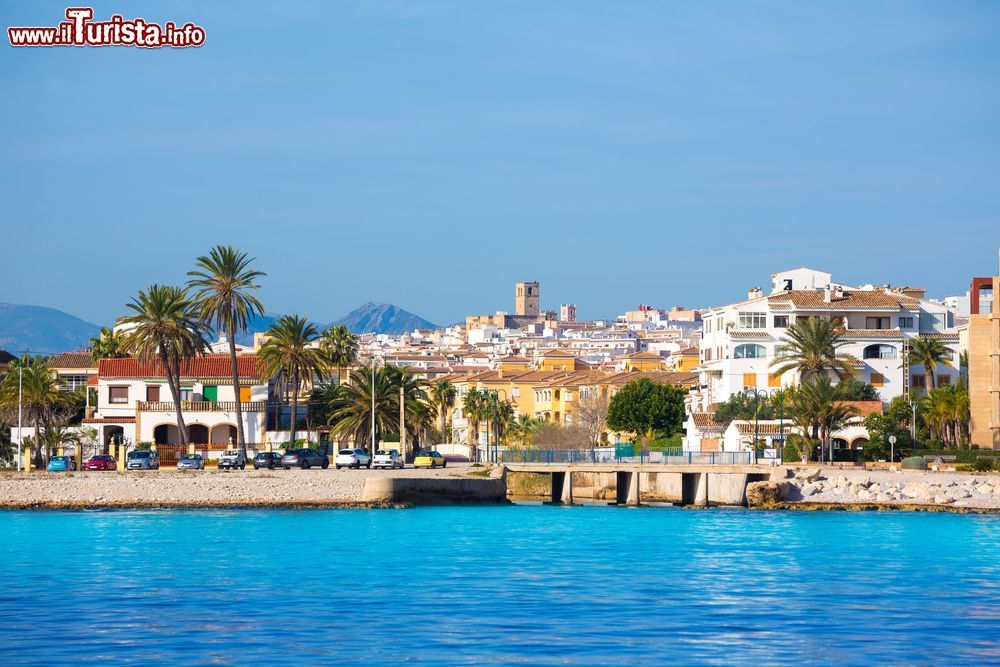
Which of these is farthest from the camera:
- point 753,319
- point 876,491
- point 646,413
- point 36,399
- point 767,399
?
point 646,413

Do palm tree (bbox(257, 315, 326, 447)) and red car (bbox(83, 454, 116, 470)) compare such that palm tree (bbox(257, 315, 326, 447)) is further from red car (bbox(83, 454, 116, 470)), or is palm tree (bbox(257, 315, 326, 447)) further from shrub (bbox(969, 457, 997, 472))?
shrub (bbox(969, 457, 997, 472))

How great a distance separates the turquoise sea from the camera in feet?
127

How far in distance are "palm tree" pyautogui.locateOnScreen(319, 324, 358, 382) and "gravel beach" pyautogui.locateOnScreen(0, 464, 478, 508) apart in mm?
41820

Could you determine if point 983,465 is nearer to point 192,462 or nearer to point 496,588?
point 496,588

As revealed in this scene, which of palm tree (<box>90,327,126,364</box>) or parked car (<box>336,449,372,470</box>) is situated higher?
palm tree (<box>90,327,126,364</box>)

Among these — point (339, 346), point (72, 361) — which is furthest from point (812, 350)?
point (72, 361)

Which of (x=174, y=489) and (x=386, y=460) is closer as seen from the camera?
(x=174, y=489)

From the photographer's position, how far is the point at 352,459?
298 feet

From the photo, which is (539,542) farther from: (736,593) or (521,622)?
(521,622)

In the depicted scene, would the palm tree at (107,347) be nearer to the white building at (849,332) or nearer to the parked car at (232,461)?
the parked car at (232,461)

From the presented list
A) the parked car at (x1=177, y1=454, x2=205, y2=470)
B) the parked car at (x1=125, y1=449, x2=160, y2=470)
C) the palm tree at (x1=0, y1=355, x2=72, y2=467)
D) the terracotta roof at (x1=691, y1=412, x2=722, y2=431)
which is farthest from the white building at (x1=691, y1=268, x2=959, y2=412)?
the palm tree at (x1=0, y1=355, x2=72, y2=467)

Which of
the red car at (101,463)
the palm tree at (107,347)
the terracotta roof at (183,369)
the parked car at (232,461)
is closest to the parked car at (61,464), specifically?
the red car at (101,463)

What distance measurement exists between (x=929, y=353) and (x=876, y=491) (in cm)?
3560

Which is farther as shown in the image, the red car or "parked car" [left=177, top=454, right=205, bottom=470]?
"parked car" [left=177, top=454, right=205, bottom=470]
